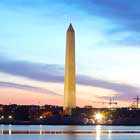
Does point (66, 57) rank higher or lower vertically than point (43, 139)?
higher

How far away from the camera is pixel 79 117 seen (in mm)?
195250

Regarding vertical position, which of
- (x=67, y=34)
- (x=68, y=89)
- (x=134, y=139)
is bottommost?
(x=134, y=139)

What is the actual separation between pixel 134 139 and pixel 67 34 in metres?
47.4

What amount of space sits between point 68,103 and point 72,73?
10.0 m

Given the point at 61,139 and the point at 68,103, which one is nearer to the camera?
the point at 61,139

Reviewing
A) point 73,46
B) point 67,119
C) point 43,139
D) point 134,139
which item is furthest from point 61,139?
point 67,119

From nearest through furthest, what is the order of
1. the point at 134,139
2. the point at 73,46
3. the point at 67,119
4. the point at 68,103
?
1. the point at 134,139
2. the point at 73,46
3. the point at 68,103
4. the point at 67,119

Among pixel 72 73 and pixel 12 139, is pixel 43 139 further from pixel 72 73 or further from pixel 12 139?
pixel 72 73

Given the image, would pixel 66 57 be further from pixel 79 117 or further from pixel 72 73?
pixel 79 117

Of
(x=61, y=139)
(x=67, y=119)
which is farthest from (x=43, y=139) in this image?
(x=67, y=119)

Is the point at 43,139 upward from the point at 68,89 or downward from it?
downward

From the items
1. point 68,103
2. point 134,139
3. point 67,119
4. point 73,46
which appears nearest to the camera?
point 134,139

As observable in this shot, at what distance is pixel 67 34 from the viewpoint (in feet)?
495

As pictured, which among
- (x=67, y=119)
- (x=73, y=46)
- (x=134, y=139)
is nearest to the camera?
(x=134, y=139)
